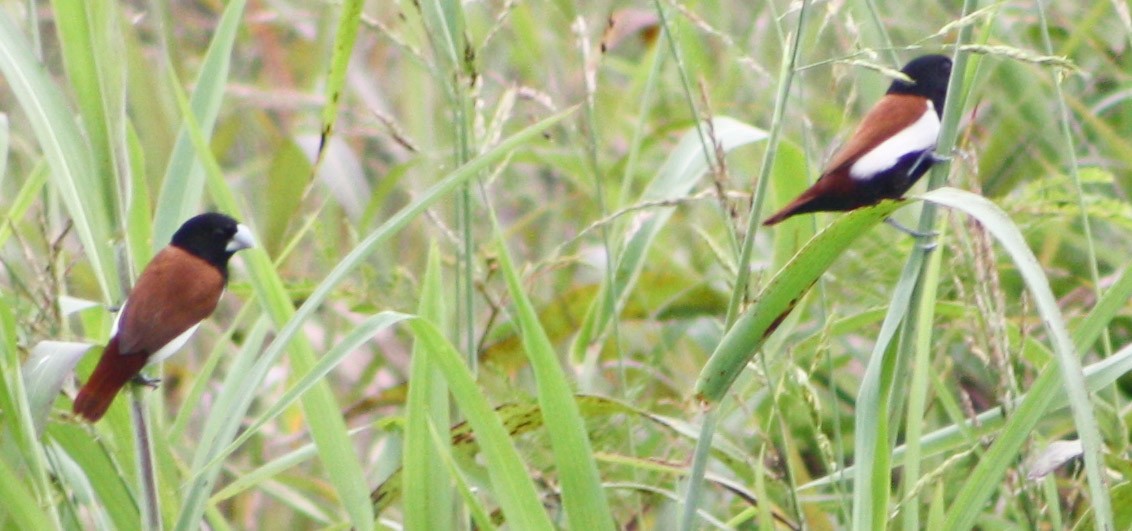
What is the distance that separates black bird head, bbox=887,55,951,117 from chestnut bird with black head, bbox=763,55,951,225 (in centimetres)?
6

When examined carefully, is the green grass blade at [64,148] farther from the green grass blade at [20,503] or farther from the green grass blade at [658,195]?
the green grass blade at [658,195]

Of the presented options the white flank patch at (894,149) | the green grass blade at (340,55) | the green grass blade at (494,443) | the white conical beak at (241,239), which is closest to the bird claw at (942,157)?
the white flank patch at (894,149)

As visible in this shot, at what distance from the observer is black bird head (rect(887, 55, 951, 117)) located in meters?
1.53

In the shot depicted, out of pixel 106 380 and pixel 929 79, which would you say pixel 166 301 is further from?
pixel 929 79

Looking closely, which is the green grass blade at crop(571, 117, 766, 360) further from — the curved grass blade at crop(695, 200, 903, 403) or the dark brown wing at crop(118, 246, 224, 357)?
the curved grass blade at crop(695, 200, 903, 403)

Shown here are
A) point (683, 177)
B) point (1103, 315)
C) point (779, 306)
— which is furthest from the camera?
point (683, 177)

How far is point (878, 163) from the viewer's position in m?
1.38

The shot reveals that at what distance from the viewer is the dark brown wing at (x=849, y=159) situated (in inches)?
54.6

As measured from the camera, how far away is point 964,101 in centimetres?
119

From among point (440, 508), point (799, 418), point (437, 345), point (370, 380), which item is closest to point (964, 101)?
point (437, 345)

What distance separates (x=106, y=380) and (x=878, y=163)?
80cm

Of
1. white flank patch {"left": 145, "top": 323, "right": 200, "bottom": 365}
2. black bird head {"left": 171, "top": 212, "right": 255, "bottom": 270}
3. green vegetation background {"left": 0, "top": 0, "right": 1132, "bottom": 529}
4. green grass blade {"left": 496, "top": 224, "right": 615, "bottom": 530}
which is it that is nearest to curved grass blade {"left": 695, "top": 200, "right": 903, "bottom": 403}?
green vegetation background {"left": 0, "top": 0, "right": 1132, "bottom": 529}

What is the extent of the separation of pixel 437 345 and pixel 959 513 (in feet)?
1.70

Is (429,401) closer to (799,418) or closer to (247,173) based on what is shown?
(799,418)
